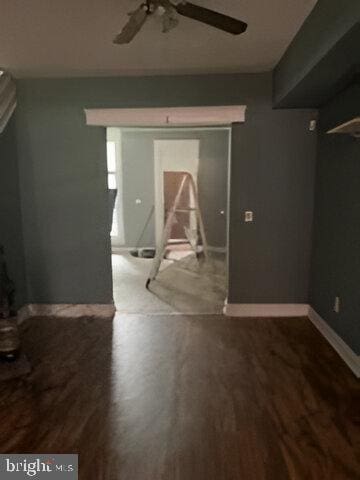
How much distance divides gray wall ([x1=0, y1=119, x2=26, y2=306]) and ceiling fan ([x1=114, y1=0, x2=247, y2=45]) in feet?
6.46

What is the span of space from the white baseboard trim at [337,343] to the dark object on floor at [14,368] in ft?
8.01

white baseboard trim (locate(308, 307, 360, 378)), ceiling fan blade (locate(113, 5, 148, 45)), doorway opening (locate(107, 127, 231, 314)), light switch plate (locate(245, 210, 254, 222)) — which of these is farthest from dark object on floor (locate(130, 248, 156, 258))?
ceiling fan blade (locate(113, 5, 148, 45))

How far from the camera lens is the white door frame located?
18.6 feet

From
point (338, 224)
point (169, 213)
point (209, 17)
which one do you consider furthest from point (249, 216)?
point (209, 17)

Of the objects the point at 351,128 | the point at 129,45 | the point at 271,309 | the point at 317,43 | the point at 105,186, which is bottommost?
the point at 271,309

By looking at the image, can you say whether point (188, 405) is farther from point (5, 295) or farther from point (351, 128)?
point (351, 128)

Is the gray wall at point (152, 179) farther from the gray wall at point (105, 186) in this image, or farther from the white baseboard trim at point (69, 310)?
the white baseboard trim at point (69, 310)

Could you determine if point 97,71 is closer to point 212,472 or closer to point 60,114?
point 60,114

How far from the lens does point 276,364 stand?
262 centimetres

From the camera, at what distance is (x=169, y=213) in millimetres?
4695

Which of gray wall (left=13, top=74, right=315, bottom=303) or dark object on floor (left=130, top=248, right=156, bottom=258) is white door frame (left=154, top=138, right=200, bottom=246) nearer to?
dark object on floor (left=130, top=248, right=156, bottom=258)

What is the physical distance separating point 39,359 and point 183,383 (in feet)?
4.00

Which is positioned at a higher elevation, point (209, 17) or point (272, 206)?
point (209, 17)

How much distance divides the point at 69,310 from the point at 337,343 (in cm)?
267
